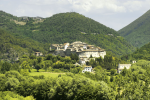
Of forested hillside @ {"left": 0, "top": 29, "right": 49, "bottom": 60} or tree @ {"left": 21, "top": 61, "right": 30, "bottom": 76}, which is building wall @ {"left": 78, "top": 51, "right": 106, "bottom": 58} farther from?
forested hillside @ {"left": 0, "top": 29, "right": 49, "bottom": 60}

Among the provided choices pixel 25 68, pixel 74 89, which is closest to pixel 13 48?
pixel 25 68

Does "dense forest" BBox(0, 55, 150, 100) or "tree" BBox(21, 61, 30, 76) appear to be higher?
"tree" BBox(21, 61, 30, 76)

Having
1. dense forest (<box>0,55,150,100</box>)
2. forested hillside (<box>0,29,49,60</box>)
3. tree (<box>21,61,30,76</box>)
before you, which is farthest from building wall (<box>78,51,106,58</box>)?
forested hillside (<box>0,29,49,60</box>)

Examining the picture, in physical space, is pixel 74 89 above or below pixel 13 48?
below

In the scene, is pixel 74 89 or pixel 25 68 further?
pixel 25 68

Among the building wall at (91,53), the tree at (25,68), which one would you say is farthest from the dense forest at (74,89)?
the building wall at (91,53)

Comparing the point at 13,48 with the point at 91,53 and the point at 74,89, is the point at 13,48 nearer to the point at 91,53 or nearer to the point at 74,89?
the point at 91,53

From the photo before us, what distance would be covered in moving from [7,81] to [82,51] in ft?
151

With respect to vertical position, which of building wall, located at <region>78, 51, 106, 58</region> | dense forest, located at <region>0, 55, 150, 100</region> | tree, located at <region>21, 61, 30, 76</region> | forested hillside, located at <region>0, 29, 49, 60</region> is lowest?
dense forest, located at <region>0, 55, 150, 100</region>

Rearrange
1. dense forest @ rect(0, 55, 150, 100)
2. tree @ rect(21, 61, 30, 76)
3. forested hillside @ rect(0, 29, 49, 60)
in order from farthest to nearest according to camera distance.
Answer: forested hillside @ rect(0, 29, 49, 60), tree @ rect(21, 61, 30, 76), dense forest @ rect(0, 55, 150, 100)

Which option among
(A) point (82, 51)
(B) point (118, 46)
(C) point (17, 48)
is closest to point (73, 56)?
(A) point (82, 51)

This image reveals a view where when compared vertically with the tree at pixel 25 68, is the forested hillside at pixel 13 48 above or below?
above

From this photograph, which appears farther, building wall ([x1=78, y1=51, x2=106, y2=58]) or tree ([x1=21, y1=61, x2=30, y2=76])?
building wall ([x1=78, y1=51, x2=106, y2=58])

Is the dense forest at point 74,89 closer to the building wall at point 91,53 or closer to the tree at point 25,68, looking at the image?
the tree at point 25,68
